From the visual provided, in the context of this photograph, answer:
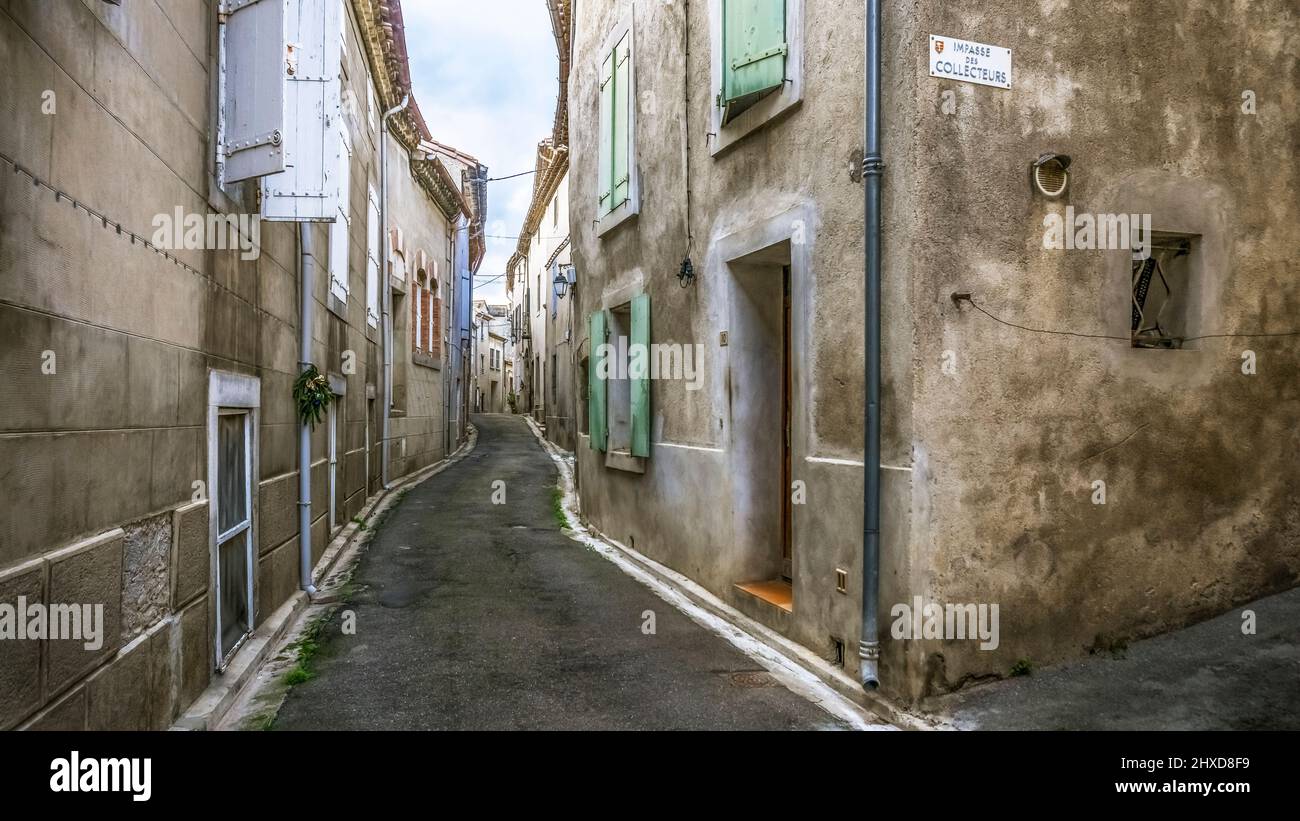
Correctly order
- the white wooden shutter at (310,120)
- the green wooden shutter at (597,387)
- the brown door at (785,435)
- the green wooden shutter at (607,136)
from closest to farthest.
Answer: the white wooden shutter at (310,120) < the brown door at (785,435) < the green wooden shutter at (607,136) < the green wooden shutter at (597,387)

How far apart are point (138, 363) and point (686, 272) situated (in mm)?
4804

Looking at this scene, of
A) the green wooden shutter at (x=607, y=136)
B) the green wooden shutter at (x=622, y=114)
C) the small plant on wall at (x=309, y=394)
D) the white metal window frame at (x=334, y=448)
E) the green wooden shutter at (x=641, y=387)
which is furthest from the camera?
the green wooden shutter at (x=607, y=136)

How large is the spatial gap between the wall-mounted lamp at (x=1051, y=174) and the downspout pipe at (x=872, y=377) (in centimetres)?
83

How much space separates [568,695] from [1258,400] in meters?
4.44

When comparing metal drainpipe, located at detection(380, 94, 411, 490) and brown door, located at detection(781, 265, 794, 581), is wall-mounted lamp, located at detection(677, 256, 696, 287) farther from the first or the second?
metal drainpipe, located at detection(380, 94, 411, 490)

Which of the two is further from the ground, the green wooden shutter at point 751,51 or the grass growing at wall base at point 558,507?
the green wooden shutter at point 751,51

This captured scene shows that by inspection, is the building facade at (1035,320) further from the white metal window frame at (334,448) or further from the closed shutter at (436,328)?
the closed shutter at (436,328)

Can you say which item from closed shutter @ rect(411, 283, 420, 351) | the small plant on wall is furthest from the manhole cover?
closed shutter @ rect(411, 283, 420, 351)

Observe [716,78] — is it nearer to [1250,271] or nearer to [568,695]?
[1250,271]

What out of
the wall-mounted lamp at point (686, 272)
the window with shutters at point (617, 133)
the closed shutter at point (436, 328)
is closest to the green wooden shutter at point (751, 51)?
the wall-mounted lamp at point (686, 272)

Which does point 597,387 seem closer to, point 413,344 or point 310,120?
point 310,120

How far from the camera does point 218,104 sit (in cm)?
474

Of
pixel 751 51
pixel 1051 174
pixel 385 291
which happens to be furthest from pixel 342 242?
pixel 1051 174

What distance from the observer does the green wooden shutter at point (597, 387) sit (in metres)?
10.3
